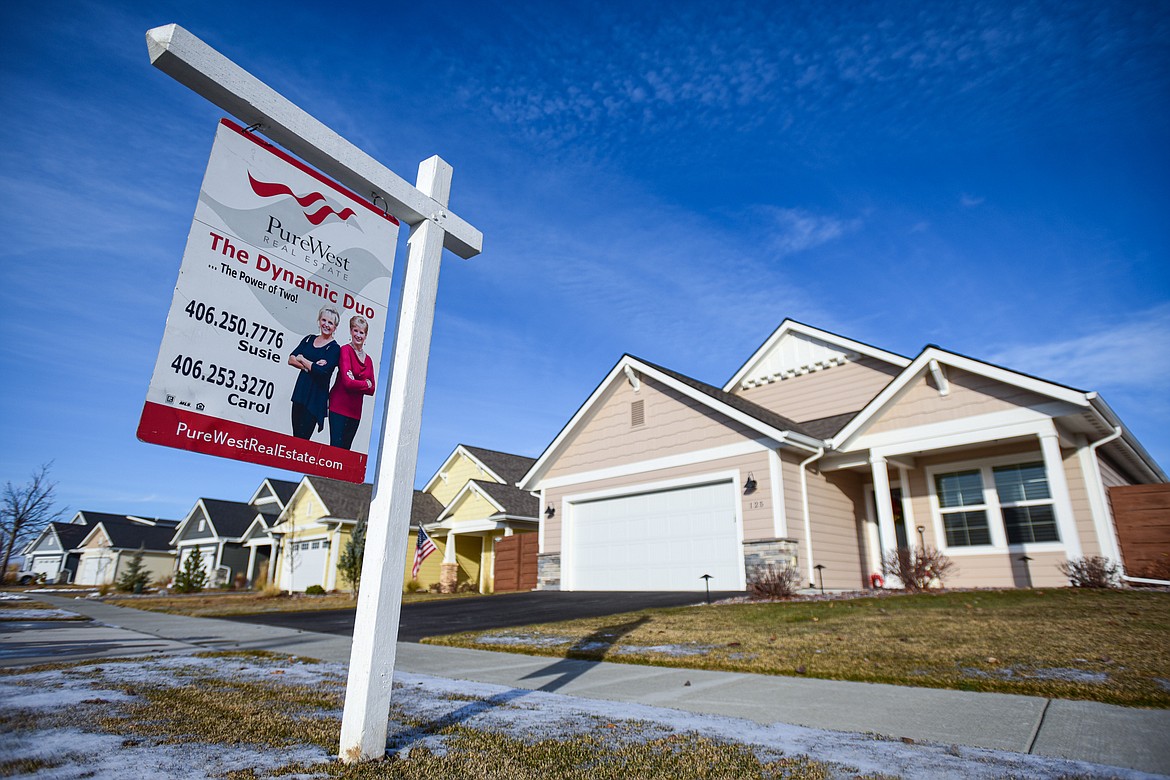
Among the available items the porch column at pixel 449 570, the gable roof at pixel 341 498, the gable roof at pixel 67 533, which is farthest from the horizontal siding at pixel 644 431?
the gable roof at pixel 67 533

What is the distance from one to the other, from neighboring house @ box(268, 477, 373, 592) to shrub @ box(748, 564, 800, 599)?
683 inches

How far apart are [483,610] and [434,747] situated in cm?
965

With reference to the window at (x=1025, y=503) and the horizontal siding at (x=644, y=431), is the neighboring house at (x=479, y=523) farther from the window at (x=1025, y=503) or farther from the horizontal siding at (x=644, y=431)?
the window at (x=1025, y=503)

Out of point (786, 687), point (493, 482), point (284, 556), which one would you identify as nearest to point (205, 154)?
point (786, 687)

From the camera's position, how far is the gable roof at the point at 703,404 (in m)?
13.3

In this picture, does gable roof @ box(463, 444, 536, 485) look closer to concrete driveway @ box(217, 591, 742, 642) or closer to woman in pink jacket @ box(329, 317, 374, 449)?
concrete driveway @ box(217, 591, 742, 642)

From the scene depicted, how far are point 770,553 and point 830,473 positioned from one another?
3339 millimetres

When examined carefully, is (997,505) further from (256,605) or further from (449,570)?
(256,605)

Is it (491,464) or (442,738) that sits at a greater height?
(491,464)

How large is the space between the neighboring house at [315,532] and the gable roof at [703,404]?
1109 cm

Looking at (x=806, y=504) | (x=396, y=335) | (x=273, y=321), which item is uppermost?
(x=806, y=504)

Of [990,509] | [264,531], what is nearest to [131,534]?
[264,531]

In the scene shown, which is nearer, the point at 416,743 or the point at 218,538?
the point at 416,743

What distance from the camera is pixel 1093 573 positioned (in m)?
10.1
